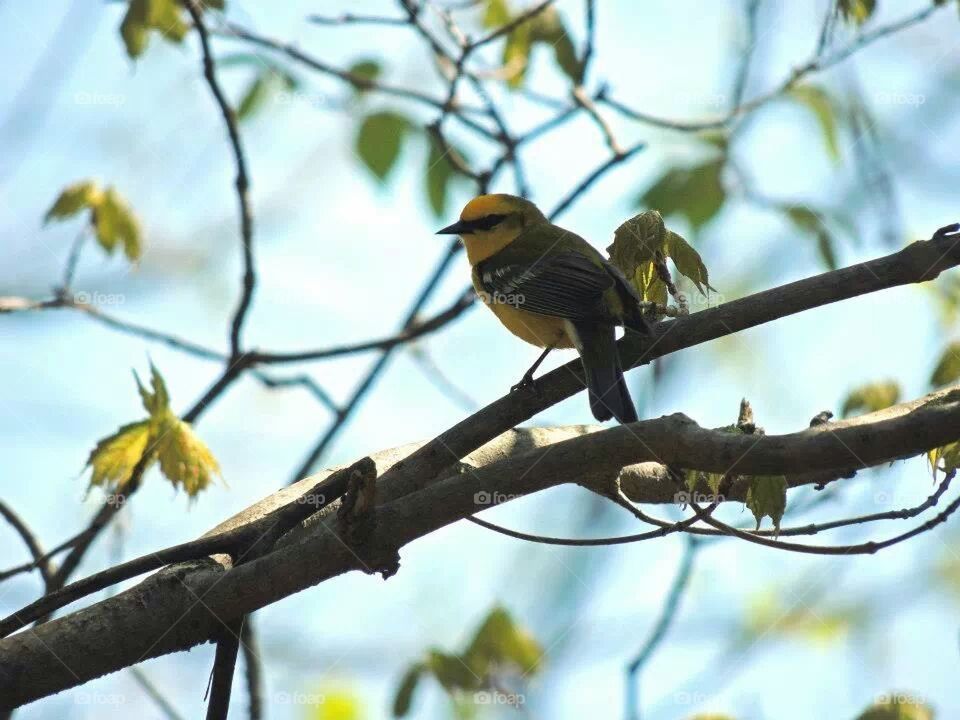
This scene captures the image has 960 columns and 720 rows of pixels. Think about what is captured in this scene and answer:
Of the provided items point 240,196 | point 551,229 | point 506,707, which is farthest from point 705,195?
point 506,707

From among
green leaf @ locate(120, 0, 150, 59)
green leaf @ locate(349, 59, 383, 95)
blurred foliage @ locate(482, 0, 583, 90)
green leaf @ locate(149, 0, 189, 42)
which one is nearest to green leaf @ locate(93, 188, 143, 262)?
green leaf @ locate(149, 0, 189, 42)

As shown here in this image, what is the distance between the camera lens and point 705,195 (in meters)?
4.92

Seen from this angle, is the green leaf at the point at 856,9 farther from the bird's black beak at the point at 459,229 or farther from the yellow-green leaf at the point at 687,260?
the bird's black beak at the point at 459,229

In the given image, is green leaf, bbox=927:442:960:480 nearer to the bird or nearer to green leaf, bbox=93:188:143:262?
the bird

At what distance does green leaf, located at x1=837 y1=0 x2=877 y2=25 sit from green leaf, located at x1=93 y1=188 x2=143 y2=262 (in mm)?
3614

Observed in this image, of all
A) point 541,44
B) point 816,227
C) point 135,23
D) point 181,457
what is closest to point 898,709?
point 816,227

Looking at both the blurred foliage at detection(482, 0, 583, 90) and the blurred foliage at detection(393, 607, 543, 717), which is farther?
the blurred foliage at detection(482, 0, 583, 90)

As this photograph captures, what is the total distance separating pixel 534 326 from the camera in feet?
13.8

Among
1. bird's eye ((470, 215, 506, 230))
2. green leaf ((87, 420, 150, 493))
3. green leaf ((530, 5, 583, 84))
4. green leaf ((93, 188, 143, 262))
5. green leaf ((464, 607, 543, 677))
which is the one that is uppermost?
green leaf ((530, 5, 583, 84))

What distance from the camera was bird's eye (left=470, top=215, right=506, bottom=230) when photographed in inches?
194

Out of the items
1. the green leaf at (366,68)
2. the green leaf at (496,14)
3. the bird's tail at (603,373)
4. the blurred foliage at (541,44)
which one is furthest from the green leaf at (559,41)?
the bird's tail at (603,373)

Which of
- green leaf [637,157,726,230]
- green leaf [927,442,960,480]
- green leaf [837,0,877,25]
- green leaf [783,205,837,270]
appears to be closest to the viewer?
green leaf [927,442,960,480]

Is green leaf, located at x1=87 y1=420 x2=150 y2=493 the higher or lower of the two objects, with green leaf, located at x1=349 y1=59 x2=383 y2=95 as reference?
lower

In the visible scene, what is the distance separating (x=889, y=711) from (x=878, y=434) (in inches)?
70.3
